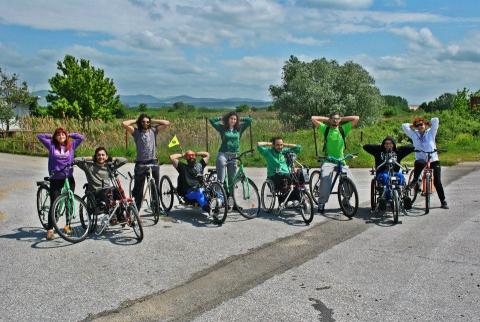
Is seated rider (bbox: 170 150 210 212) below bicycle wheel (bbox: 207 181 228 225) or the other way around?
the other way around

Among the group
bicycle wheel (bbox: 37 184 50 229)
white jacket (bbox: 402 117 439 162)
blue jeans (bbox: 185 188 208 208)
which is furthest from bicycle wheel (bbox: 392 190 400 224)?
bicycle wheel (bbox: 37 184 50 229)

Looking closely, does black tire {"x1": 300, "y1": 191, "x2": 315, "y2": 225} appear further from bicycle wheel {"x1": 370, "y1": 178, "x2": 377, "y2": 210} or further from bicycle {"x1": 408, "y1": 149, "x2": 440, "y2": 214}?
bicycle {"x1": 408, "y1": 149, "x2": 440, "y2": 214}

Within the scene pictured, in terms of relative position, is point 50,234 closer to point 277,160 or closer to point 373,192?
point 277,160

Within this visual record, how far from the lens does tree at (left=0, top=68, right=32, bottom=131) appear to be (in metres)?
34.4

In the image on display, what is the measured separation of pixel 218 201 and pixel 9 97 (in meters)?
31.8

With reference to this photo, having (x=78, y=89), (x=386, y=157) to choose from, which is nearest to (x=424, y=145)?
(x=386, y=157)

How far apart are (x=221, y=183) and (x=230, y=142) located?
88cm

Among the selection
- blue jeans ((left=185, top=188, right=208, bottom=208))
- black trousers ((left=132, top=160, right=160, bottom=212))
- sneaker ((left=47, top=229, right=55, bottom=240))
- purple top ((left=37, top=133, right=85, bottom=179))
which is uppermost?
purple top ((left=37, top=133, right=85, bottom=179))

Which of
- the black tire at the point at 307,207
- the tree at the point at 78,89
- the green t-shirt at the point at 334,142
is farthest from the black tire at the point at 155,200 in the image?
the tree at the point at 78,89

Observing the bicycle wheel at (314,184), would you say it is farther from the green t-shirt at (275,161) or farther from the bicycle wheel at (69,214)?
the bicycle wheel at (69,214)

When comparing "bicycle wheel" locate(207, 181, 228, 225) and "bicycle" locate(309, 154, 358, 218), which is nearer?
"bicycle wheel" locate(207, 181, 228, 225)

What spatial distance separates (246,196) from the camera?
30.0 ft

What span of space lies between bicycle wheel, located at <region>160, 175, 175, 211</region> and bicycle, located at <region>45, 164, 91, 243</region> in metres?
2.10

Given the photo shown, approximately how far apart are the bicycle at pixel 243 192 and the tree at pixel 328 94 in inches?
1161
